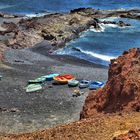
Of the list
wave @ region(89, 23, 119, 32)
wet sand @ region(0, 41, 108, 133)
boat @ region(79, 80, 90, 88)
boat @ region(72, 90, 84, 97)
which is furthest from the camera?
wave @ region(89, 23, 119, 32)

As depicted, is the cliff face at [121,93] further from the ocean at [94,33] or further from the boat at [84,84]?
the ocean at [94,33]

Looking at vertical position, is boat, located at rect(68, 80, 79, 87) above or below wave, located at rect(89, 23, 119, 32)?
below

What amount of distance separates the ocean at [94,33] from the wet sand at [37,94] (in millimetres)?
3703

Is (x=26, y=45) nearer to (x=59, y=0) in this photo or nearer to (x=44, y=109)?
(x=44, y=109)

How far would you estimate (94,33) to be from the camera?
212 ft

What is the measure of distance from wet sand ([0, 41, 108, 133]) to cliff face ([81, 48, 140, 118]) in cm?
471

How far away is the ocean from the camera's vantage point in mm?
52844

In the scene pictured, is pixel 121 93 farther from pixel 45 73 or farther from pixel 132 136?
pixel 45 73

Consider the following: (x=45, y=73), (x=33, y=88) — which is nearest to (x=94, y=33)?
(x=45, y=73)

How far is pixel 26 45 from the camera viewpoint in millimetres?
54312

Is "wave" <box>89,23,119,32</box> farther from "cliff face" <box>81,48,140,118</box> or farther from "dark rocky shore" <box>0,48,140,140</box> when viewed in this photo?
"cliff face" <box>81,48,140,118</box>

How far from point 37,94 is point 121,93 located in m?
12.9

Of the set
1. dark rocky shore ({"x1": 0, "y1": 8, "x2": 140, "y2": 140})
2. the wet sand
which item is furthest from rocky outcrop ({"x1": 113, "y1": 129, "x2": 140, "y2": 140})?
the wet sand

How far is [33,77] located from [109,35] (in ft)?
84.5
